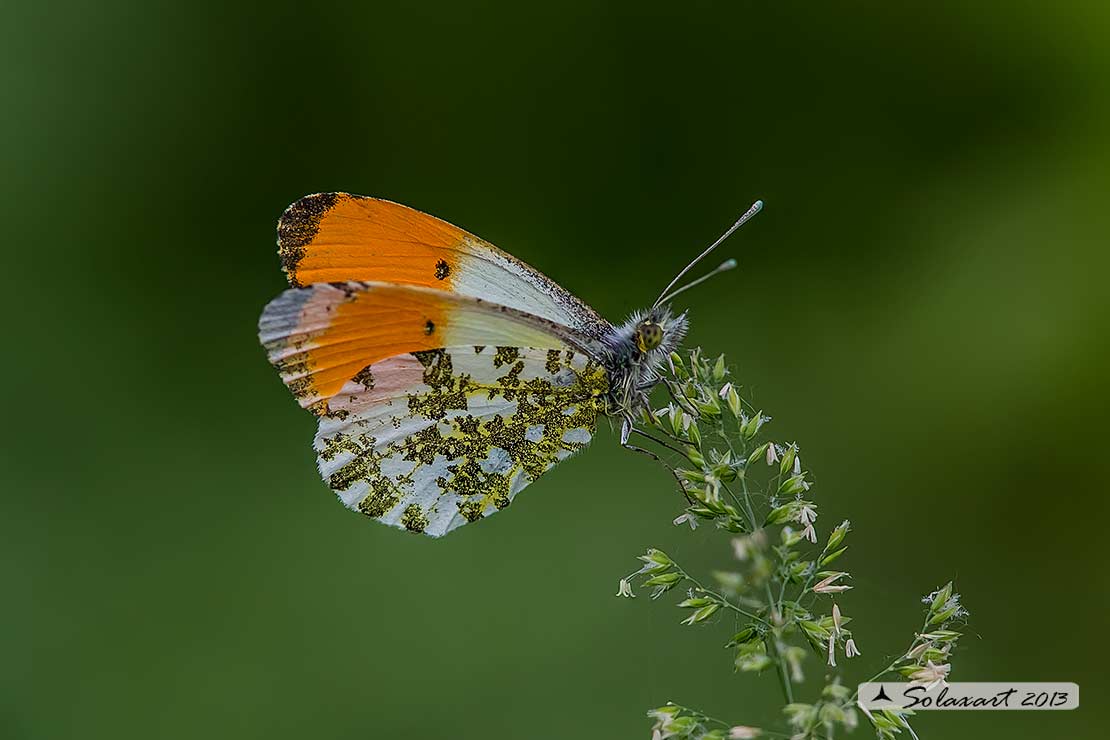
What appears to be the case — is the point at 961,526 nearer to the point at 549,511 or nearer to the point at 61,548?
the point at 549,511

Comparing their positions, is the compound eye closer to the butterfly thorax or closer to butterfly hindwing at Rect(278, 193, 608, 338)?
the butterfly thorax

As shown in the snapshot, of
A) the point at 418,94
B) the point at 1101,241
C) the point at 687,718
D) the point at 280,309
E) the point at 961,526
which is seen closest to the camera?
the point at 687,718

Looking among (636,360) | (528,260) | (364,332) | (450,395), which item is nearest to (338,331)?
(364,332)

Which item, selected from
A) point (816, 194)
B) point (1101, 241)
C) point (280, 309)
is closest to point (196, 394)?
point (280, 309)

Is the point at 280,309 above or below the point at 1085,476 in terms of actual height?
below

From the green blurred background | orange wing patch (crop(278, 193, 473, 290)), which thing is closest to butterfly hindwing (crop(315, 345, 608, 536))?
orange wing patch (crop(278, 193, 473, 290))

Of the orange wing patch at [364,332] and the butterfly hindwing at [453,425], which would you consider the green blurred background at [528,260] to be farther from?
the orange wing patch at [364,332]

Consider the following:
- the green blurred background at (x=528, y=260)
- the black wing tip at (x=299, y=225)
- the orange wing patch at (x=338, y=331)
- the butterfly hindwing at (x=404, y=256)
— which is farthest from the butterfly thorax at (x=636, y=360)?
the green blurred background at (x=528, y=260)
